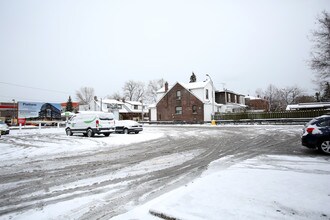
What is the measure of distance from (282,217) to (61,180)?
5265mm

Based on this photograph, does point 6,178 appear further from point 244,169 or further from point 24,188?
point 244,169

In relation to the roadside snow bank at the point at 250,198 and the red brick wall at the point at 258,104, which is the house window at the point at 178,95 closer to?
the red brick wall at the point at 258,104

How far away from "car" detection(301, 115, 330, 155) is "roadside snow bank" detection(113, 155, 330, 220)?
3258 millimetres

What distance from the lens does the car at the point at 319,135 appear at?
8758 mm

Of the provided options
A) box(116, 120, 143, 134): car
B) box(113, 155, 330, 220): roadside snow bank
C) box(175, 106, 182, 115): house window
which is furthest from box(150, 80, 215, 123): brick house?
box(113, 155, 330, 220): roadside snow bank

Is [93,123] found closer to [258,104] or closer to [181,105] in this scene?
[181,105]

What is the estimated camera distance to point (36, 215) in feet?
12.4

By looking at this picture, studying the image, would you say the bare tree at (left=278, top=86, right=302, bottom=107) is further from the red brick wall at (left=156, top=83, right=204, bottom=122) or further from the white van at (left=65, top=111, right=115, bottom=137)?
the white van at (left=65, top=111, right=115, bottom=137)

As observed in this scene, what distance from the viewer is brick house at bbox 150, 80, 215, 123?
44.1m

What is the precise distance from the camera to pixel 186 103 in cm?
4600

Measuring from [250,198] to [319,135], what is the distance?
22.2ft

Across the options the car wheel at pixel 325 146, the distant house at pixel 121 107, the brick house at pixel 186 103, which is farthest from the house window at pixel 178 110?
the car wheel at pixel 325 146

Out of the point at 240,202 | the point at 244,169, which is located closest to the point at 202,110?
the point at 244,169

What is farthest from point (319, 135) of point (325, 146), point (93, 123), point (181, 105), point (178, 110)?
point (178, 110)
